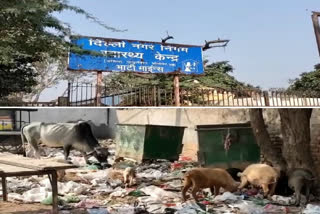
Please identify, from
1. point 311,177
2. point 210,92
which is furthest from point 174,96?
point 311,177

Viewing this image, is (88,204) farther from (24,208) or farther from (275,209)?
(275,209)

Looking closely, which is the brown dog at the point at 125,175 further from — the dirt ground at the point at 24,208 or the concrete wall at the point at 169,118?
the dirt ground at the point at 24,208

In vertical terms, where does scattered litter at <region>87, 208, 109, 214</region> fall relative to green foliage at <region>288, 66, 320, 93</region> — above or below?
below

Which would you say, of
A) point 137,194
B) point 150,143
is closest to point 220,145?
point 150,143

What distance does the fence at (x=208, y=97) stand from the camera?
5.98 metres

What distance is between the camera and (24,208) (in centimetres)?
421

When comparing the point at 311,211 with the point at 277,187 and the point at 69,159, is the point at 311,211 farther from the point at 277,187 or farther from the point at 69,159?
the point at 69,159

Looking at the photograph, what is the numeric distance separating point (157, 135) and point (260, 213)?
126 cm

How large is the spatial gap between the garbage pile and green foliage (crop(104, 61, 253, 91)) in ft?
6.85

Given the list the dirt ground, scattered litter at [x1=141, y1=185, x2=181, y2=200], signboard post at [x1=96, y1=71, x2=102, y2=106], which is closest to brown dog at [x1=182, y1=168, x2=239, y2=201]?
scattered litter at [x1=141, y1=185, x2=181, y2=200]

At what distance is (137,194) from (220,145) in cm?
87

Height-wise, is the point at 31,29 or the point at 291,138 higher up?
the point at 31,29

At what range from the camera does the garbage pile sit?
378 centimetres

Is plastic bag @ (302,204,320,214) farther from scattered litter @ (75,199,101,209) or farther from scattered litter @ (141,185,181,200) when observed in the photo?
scattered litter @ (75,199,101,209)
